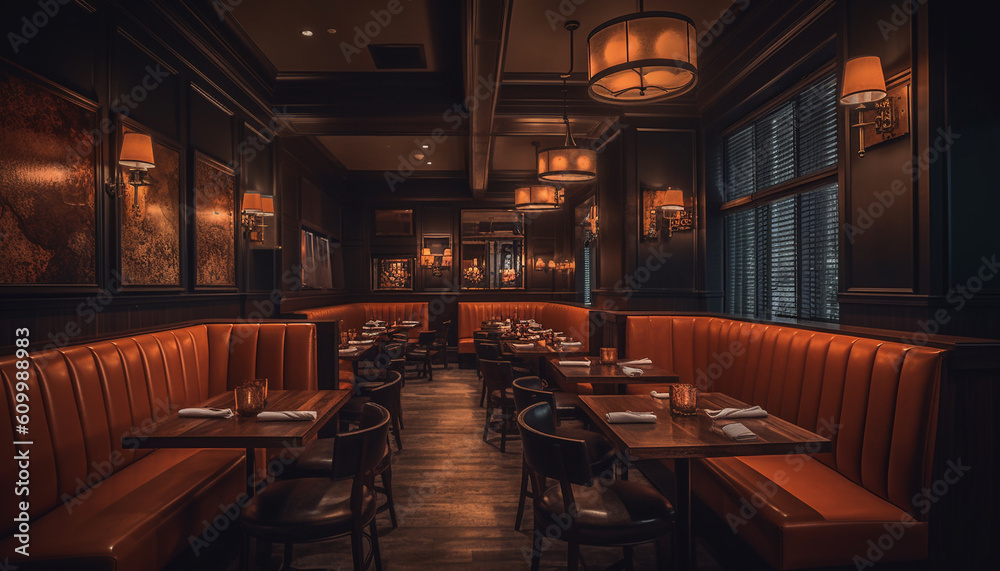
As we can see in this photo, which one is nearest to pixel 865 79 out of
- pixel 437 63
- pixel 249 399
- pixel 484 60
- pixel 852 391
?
pixel 852 391

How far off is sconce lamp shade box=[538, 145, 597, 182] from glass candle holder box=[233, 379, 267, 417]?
132 inches

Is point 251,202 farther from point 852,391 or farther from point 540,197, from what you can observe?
point 852,391

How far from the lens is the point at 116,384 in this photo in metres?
2.56

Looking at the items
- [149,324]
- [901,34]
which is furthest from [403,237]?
[901,34]

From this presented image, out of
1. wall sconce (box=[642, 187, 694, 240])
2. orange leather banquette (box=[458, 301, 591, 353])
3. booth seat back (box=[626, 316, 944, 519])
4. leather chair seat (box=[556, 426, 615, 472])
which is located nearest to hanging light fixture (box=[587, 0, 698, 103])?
booth seat back (box=[626, 316, 944, 519])

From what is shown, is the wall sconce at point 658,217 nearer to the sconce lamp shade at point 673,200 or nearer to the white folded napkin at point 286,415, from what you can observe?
the sconce lamp shade at point 673,200

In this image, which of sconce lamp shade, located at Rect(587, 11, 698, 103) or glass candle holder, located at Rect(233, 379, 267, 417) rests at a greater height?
sconce lamp shade, located at Rect(587, 11, 698, 103)

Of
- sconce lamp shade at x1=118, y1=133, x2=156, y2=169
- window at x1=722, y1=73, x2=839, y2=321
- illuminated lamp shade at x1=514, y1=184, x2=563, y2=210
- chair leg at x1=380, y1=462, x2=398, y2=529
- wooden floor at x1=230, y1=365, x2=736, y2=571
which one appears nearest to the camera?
wooden floor at x1=230, y1=365, x2=736, y2=571

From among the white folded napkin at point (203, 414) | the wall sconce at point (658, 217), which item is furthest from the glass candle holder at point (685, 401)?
the wall sconce at point (658, 217)

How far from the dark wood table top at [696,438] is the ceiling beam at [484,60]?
9.00 feet

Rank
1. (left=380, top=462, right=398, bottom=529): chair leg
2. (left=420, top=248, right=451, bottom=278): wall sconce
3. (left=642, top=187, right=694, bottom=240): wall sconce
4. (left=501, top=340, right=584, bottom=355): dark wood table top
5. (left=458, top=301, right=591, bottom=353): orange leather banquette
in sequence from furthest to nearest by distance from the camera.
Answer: (left=420, top=248, right=451, bottom=278): wall sconce < (left=458, top=301, right=591, bottom=353): orange leather banquette < (left=642, top=187, right=694, bottom=240): wall sconce < (left=501, top=340, right=584, bottom=355): dark wood table top < (left=380, top=462, right=398, bottom=529): chair leg

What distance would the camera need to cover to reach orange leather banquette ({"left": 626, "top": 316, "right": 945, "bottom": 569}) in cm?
195

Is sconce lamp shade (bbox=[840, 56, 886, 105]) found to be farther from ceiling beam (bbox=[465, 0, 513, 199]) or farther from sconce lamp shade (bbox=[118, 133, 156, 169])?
sconce lamp shade (bbox=[118, 133, 156, 169])

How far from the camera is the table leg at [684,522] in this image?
2002 mm
